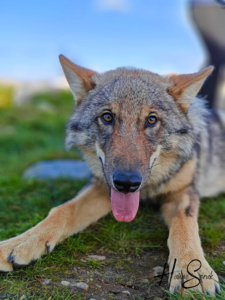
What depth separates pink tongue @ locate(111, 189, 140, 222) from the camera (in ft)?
10.1

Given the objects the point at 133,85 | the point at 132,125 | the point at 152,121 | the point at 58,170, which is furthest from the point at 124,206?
the point at 58,170

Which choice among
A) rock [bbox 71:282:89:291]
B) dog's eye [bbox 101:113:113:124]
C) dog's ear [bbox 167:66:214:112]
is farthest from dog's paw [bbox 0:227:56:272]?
dog's ear [bbox 167:66:214:112]

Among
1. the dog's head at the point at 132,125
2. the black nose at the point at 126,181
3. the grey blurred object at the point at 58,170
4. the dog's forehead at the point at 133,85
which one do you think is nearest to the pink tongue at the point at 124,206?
the dog's head at the point at 132,125

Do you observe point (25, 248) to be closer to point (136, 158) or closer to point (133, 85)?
point (136, 158)

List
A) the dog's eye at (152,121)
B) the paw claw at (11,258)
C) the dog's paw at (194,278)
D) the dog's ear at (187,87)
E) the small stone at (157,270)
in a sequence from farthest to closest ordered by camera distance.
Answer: the dog's ear at (187,87) → the dog's eye at (152,121) → the small stone at (157,270) → the paw claw at (11,258) → the dog's paw at (194,278)

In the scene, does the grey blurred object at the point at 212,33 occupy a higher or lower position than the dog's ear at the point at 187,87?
higher

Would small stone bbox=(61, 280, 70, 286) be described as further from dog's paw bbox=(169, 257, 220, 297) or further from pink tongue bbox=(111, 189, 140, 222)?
dog's paw bbox=(169, 257, 220, 297)

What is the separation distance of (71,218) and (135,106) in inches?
50.9

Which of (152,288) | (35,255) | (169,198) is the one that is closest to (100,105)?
(169,198)

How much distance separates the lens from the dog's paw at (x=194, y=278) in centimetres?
259

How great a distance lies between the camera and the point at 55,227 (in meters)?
3.19

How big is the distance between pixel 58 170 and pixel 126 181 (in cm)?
336

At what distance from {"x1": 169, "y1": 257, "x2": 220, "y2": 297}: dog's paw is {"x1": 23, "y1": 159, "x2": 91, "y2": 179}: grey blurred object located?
2833 mm

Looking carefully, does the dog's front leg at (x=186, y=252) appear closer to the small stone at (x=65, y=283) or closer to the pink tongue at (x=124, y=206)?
the pink tongue at (x=124, y=206)
